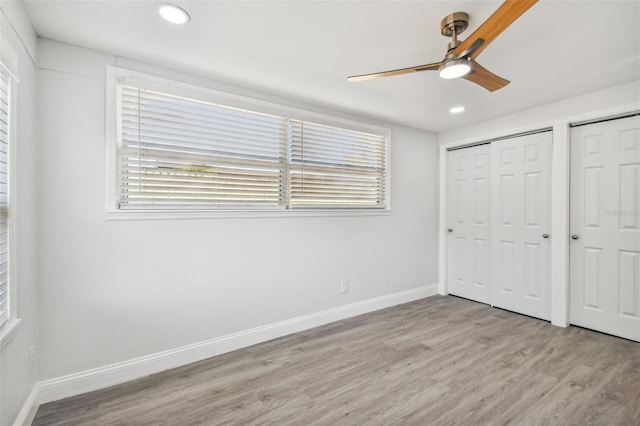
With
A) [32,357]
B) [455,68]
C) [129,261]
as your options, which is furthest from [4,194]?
[455,68]

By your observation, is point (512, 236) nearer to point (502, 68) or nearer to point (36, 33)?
point (502, 68)

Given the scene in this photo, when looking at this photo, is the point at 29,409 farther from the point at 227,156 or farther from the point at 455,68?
the point at 455,68

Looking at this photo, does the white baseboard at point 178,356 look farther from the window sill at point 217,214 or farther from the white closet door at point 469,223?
the white closet door at point 469,223

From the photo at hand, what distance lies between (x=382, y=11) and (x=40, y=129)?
2.29 m

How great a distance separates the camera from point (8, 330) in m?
1.46

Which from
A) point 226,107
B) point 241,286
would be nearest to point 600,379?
point 241,286

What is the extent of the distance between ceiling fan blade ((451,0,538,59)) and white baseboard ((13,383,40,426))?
10.4ft

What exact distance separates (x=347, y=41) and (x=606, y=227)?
306cm

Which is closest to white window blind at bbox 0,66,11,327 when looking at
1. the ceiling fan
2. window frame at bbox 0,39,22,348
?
window frame at bbox 0,39,22,348

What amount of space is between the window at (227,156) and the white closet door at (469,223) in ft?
4.64

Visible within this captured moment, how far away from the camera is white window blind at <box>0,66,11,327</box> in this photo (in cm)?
147

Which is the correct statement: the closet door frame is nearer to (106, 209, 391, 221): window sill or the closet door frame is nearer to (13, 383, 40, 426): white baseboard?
(106, 209, 391, 221): window sill

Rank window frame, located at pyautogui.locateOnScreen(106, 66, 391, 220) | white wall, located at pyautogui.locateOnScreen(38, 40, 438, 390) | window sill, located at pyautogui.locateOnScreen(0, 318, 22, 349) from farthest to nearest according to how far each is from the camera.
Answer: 1. window frame, located at pyautogui.locateOnScreen(106, 66, 391, 220)
2. white wall, located at pyautogui.locateOnScreen(38, 40, 438, 390)
3. window sill, located at pyautogui.locateOnScreen(0, 318, 22, 349)

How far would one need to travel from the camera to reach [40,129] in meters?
1.92
